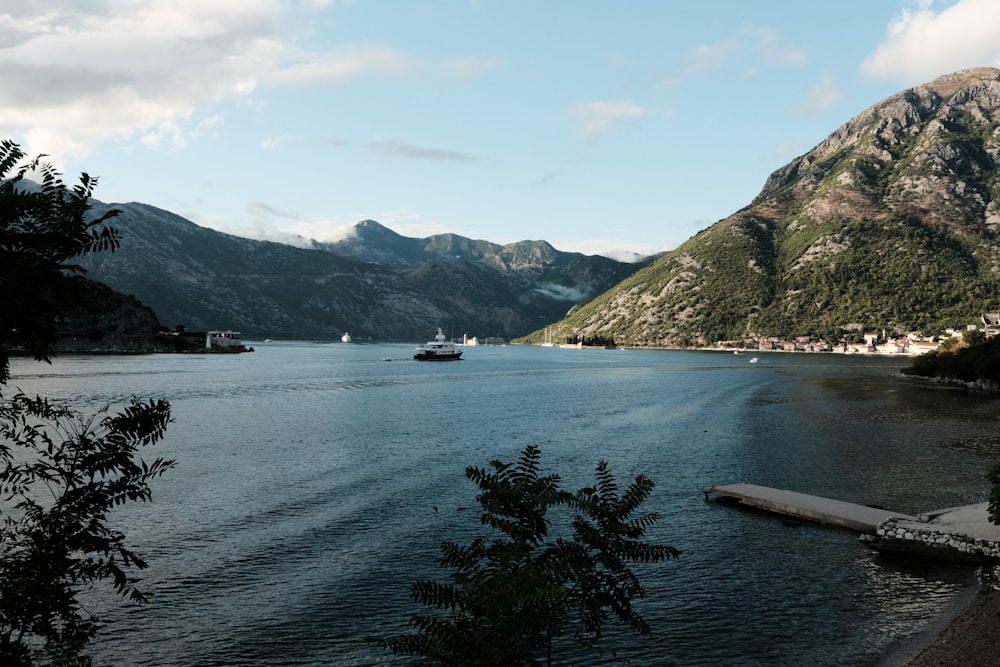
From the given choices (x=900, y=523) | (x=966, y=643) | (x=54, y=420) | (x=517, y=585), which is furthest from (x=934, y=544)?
(x=54, y=420)

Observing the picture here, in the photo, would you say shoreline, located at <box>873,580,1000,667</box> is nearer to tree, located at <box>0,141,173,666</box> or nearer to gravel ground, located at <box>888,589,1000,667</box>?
gravel ground, located at <box>888,589,1000,667</box>

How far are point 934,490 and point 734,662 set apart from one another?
3710 centimetres

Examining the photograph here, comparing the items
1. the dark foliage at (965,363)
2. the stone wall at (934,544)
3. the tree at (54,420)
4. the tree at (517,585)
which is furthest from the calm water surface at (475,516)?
the dark foliage at (965,363)

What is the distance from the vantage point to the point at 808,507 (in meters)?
44.4

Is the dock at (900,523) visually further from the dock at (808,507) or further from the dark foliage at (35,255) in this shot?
the dark foliage at (35,255)

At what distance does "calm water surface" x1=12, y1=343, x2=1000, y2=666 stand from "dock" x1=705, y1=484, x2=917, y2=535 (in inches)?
62.1

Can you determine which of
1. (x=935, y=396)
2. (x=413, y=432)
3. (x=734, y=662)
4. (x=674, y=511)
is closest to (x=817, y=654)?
(x=734, y=662)

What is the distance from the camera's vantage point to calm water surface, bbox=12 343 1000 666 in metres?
26.2

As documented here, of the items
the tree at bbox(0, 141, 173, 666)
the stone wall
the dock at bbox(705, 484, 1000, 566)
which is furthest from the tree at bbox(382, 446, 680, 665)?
the dock at bbox(705, 484, 1000, 566)

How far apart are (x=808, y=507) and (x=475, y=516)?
75.1 ft

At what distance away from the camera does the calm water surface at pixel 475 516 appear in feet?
86.0

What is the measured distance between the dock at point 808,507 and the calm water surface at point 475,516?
1578 millimetres

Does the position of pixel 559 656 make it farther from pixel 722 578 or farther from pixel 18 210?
pixel 18 210

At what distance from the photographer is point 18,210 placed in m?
8.30
